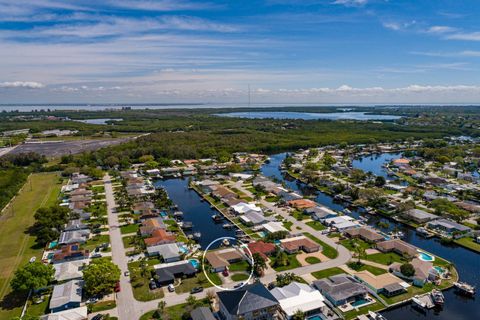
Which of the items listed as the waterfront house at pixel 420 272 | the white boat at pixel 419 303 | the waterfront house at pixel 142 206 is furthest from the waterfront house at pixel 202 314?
the waterfront house at pixel 142 206

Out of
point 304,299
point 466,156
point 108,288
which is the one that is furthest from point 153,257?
point 466,156

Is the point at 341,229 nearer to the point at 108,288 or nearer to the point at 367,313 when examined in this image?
the point at 367,313

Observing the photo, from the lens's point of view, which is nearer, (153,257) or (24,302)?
(24,302)

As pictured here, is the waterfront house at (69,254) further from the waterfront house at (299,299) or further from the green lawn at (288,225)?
the green lawn at (288,225)

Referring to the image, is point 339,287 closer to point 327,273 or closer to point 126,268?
point 327,273

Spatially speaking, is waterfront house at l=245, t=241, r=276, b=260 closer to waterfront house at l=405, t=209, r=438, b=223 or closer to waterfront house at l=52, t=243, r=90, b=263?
waterfront house at l=52, t=243, r=90, b=263

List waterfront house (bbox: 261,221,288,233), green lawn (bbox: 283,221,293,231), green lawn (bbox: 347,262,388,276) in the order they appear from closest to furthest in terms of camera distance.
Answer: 1. green lawn (bbox: 347,262,388,276)
2. waterfront house (bbox: 261,221,288,233)
3. green lawn (bbox: 283,221,293,231)

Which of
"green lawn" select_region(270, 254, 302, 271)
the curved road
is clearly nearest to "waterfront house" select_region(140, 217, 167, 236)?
the curved road
